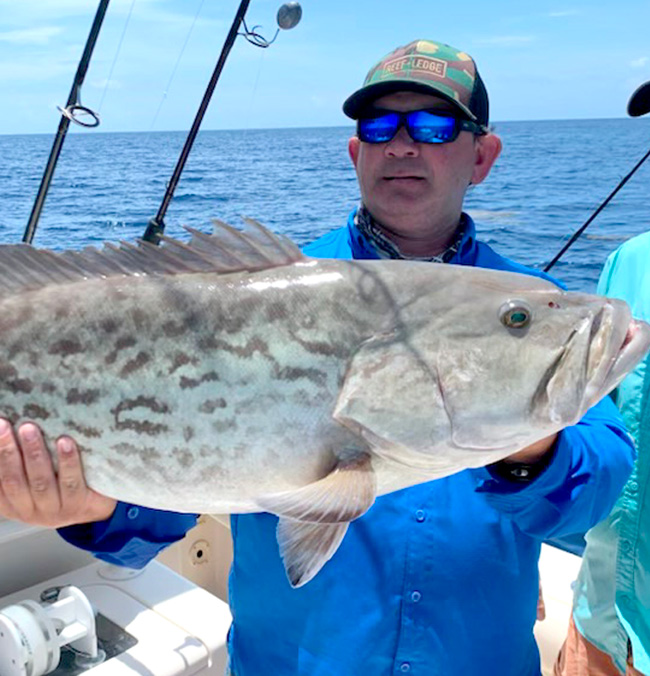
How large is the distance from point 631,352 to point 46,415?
1310 millimetres

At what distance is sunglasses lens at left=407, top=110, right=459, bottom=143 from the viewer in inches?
99.0

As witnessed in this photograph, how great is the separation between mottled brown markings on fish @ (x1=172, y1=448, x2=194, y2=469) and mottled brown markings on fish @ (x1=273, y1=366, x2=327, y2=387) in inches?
10.3

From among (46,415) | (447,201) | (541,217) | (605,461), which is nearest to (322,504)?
(46,415)

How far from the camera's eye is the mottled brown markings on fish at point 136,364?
1.75 metres

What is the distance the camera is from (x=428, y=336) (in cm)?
179

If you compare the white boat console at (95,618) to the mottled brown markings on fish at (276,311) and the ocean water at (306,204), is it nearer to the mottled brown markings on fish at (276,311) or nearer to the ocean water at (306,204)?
the mottled brown markings on fish at (276,311)

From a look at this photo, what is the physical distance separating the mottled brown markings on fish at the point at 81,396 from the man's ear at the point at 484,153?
1579 millimetres

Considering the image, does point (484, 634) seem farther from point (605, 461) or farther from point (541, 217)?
point (541, 217)

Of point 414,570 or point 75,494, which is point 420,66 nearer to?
point 414,570

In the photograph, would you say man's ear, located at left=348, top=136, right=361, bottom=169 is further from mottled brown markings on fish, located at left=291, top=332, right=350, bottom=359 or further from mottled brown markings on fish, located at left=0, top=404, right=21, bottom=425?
mottled brown markings on fish, located at left=0, top=404, right=21, bottom=425

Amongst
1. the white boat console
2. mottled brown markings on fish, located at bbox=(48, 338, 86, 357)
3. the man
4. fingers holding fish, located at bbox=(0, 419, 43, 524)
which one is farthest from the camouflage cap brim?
the white boat console

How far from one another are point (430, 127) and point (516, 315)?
0.98 metres

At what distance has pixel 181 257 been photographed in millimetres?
1845

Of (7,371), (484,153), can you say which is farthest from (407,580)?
(484,153)
